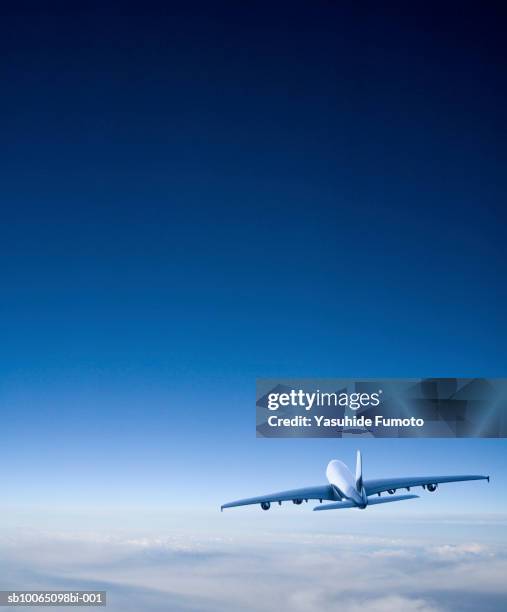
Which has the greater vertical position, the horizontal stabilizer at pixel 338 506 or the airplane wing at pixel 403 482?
the airplane wing at pixel 403 482

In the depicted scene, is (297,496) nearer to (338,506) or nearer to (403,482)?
(338,506)

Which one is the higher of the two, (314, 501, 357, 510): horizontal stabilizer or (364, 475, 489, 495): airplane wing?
(364, 475, 489, 495): airplane wing

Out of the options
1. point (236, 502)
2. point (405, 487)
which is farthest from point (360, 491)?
point (236, 502)

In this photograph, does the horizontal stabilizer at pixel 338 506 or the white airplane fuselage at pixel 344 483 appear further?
the white airplane fuselage at pixel 344 483

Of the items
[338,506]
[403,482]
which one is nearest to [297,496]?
[338,506]

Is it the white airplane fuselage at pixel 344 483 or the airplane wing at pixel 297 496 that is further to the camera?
the white airplane fuselage at pixel 344 483
